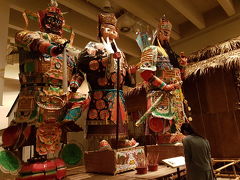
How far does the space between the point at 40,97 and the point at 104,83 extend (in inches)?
25.1

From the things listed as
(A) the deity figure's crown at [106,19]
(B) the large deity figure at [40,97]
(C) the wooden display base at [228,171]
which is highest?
(A) the deity figure's crown at [106,19]

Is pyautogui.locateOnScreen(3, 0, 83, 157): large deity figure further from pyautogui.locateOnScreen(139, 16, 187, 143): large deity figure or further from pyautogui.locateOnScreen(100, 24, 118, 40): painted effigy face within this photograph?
pyautogui.locateOnScreen(139, 16, 187, 143): large deity figure

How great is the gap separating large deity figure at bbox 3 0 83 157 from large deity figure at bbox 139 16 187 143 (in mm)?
910

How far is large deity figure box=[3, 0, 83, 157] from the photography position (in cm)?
A: 177

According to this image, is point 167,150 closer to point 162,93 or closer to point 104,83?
point 162,93

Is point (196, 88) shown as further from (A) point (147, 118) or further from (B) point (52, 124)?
(B) point (52, 124)

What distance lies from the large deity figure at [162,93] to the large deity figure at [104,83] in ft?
0.99

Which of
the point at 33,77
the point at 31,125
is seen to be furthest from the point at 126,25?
the point at 31,125

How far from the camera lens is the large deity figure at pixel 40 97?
177cm

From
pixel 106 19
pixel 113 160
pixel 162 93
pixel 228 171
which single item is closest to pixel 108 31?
pixel 106 19

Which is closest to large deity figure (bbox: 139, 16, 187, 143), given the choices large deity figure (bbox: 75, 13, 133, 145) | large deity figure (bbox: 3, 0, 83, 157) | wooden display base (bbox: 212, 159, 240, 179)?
large deity figure (bbox: 75, 13, 133, 145)

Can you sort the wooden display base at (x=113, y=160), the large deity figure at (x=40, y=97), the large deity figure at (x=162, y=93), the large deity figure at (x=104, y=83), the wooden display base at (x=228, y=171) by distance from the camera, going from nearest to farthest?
the large deity figure at (x=40, y=97)
the wooden display base at (x=113, y=160)
the large deity figure at (x=104, y=83)
the wooden display base at (x=228, y=171)
the large deity figure at (x=162, y=93)

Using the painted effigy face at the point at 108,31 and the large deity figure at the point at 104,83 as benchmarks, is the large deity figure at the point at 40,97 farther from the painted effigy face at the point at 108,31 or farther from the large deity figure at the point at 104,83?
the painted effigy face at the point at 108,31

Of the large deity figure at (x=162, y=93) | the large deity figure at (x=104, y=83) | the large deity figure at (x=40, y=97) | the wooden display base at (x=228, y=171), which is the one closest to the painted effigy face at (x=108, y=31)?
the large deity figure at (x=104, y=83)
